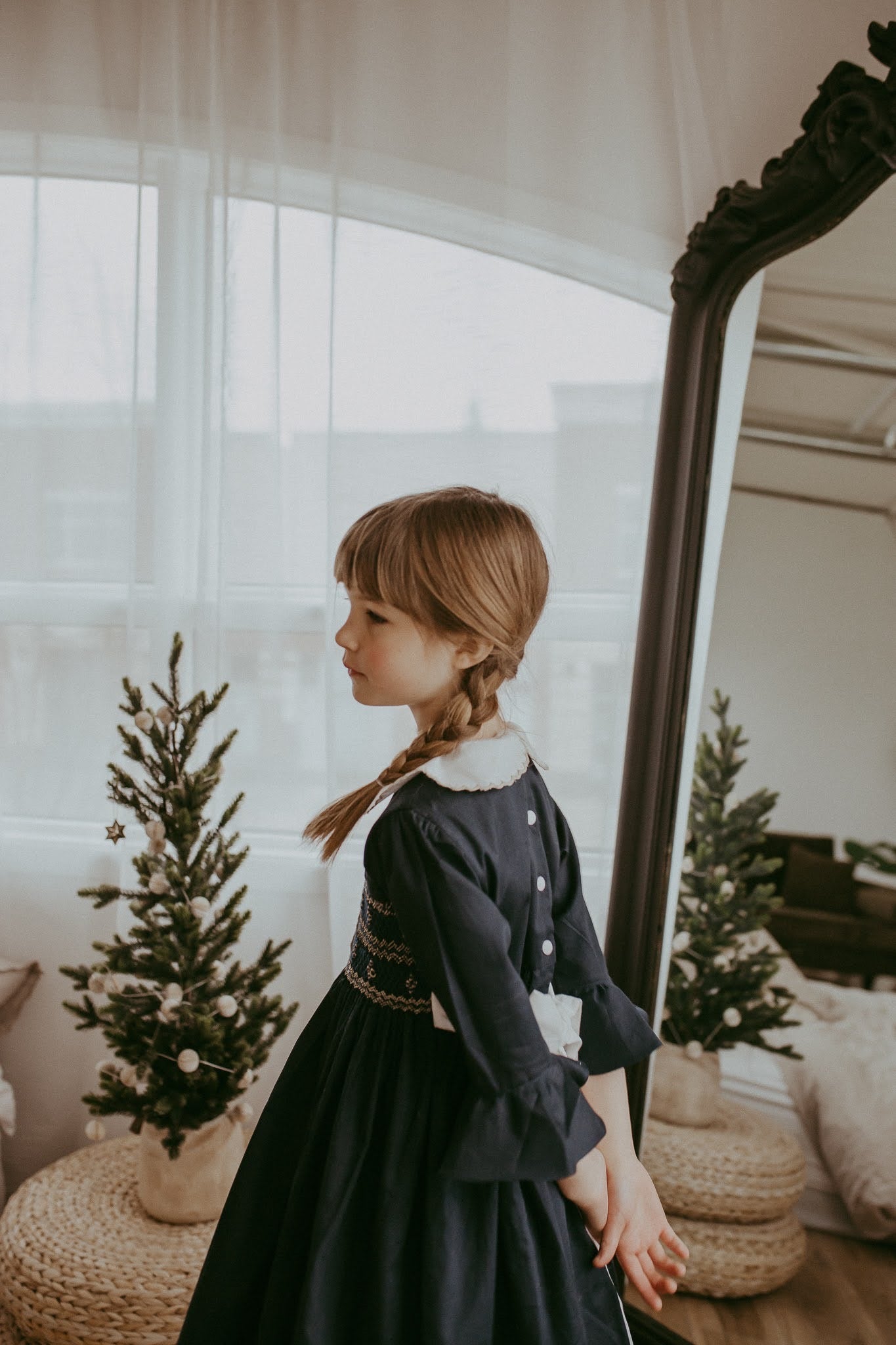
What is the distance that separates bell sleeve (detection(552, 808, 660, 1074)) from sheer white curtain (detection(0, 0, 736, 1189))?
2.47 feet

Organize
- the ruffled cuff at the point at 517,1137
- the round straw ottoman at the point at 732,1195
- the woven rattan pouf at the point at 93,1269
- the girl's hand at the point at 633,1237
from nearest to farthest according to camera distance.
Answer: the ruffled cuff at the point at 517,1137
the girl's hand at the point at 633,1237
the round straw ottoman at the point at 732,1195
the woven rattan pouf at the point at 93,1269

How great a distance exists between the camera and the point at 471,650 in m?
1.18

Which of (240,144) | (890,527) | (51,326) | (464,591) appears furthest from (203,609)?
(890,527)

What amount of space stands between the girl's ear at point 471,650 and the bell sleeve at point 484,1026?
192 mm

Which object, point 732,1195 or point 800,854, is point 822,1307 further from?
point 800,854

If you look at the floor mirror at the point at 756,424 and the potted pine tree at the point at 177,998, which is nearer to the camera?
the floor mirror at the point at 756,424

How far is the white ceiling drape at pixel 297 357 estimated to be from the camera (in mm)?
1992

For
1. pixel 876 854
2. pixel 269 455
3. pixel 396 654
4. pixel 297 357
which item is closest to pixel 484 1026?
pixel 396 654

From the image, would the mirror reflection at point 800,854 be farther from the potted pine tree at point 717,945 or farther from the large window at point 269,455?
the large window at point 269,455

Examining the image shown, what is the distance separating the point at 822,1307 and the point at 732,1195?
0.20 metres

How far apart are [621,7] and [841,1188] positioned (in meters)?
2.00

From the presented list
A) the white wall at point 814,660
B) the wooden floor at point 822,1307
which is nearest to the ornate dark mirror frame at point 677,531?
Result: the white wall at point 814,660

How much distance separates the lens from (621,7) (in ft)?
6.36

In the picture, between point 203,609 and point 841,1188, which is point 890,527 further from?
point 203,609
